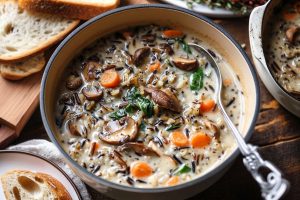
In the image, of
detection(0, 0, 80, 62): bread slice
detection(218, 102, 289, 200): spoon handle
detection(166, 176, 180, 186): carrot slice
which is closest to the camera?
detection(218, 102, 289, 200): spoon handle

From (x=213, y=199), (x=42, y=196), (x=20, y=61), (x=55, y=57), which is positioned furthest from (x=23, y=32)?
(x=213, y=199)

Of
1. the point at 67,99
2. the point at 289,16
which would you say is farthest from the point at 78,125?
the point at 289,16

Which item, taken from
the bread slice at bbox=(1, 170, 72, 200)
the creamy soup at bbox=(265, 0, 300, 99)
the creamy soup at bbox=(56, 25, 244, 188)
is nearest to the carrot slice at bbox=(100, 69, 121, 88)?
the creamy soup at bbox=(56, 25, 244, 188)

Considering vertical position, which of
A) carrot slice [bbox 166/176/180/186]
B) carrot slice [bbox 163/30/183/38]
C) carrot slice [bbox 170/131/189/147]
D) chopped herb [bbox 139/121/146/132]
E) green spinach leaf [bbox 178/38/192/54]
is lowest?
carrot slice [bbox 166/176/180/186]

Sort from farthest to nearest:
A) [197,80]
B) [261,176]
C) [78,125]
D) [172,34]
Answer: [172,34]
[197,80]
[78,125]
[261,176]

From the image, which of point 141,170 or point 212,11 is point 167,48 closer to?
point 212,11

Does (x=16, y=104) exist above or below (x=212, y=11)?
below

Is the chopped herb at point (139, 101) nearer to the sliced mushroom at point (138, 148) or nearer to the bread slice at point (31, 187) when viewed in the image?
the sliced mushroom at point (138, 148)

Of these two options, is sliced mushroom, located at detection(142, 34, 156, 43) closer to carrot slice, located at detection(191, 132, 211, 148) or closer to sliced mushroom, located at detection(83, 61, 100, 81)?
sliced mushroom, located at detection(83, 61, 100, 81)
